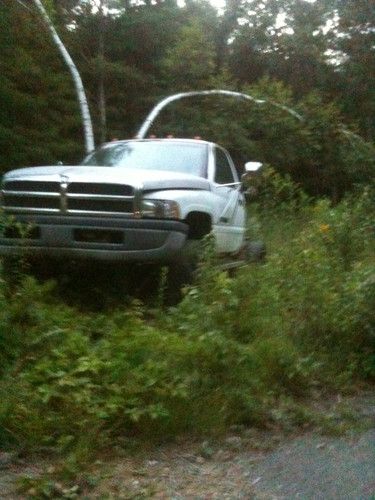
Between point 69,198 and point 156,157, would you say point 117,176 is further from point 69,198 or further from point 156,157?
point 156,157

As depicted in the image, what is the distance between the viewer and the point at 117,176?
7941 millimetres

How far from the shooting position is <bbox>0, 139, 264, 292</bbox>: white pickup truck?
7.59 meters

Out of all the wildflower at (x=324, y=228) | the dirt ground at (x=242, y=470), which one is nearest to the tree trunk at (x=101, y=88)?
the wildflower at (x=324, y=228)

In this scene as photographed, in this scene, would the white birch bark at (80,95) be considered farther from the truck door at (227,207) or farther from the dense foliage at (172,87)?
the truck door at (227,207)

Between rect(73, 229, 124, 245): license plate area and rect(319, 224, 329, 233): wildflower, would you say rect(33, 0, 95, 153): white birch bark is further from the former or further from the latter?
rect(73, 229, 124, 245): license plate area

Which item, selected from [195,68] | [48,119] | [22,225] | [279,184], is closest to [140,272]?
[22,225]

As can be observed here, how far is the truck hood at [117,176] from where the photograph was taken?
7832 mm

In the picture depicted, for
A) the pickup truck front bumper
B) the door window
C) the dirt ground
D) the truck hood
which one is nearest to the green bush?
the dirt ground

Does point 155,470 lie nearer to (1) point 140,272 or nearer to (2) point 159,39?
(1) point 140,272

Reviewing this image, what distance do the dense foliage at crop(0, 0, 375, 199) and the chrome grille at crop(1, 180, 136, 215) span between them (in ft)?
17.1

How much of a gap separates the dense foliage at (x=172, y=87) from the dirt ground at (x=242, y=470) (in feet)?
27.3

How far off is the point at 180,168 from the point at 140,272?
1346 mm

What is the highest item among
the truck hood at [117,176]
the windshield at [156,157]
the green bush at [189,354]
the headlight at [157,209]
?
the windshield at [156,157]

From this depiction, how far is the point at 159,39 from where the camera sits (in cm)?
2080
